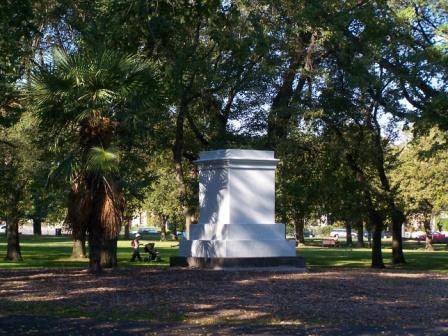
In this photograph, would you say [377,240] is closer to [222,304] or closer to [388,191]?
[388,191]

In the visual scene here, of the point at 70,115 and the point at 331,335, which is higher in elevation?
the point at 70,115

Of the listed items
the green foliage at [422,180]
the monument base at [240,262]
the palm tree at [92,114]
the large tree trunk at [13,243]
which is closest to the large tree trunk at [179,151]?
the monument base at [240,262]

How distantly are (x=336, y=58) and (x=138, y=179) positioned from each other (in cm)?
853

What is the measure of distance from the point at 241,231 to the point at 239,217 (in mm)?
446

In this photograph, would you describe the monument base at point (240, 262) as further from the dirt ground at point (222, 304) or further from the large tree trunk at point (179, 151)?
the large tree trunk at point (179, 151)

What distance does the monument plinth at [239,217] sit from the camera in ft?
64.3

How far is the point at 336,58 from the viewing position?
27438 mm

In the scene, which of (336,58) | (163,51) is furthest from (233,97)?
(163,51)

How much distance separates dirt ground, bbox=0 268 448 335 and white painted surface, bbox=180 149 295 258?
1.93 meters

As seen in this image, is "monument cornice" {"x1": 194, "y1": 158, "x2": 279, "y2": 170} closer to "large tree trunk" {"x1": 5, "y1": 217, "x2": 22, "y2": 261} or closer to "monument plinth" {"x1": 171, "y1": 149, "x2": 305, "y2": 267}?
"monument plinth" {"x1": 171, "y1": 149, "x2": 305, "y2": 267}

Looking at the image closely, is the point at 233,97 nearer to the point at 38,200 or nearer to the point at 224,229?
the point at 224,229

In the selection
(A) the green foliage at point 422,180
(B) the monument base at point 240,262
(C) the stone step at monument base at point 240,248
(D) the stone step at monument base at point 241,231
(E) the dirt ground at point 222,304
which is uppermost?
(A) the green foliage at point 422,180

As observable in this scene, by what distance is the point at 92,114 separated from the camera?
56.9 feet

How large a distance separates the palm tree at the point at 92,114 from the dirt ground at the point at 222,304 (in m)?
1.48
